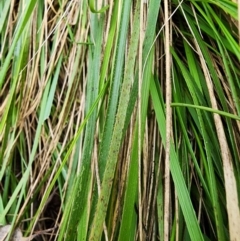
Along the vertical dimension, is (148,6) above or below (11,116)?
above

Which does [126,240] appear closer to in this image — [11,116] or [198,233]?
[198,233]

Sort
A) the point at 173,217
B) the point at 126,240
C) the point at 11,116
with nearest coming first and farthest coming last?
the point at 126,240 → the point at 173,217 → the point at 11,116

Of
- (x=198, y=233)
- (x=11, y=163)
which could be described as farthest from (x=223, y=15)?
(x=11, y=163)

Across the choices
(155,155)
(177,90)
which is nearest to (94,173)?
(155,155)

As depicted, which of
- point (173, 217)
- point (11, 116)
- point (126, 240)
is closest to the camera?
point (126, 240)

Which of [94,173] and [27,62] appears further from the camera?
[27,62]

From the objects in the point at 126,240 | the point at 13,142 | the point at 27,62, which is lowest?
the point at 126,240
